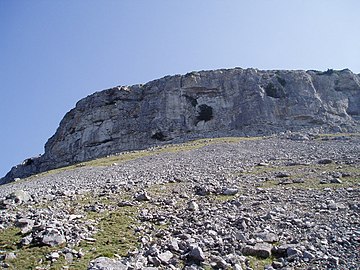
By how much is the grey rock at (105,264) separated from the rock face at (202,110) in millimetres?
61369

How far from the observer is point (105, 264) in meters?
8.42

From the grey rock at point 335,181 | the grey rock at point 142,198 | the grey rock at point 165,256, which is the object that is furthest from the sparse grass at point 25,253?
the grey rock at point 335,181

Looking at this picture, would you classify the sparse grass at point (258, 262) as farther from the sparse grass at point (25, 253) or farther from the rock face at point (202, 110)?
the rock face at point (202, 110)

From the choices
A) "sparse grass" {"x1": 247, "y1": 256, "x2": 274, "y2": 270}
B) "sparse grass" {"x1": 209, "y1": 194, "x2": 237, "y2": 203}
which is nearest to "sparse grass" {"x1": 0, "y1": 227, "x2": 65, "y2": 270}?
"sparse grass" {"x1": 247, "y1": 256, "x2": 274, "y2": 270}

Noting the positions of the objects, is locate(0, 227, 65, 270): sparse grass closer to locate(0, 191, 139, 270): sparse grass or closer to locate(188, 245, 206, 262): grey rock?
locate(0, 191, 139, 270): sparse grass

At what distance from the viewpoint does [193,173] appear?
2494 centimetres

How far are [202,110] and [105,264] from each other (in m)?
70.6

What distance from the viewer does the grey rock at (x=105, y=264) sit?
8211mm

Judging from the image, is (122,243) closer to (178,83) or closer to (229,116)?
(229,116)

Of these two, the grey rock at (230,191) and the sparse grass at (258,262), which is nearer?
the sparse grass at (258,262)

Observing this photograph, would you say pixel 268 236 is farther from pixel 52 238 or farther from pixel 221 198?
pixel 52 238

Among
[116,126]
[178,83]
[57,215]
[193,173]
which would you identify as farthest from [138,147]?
[57,215]

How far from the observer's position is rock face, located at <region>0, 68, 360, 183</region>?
236 ft

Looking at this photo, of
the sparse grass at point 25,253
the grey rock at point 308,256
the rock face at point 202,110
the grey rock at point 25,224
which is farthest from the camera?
the rock face at point 202,110
